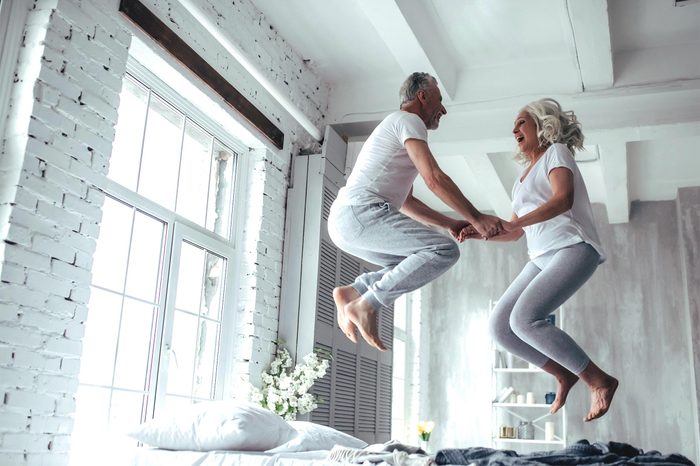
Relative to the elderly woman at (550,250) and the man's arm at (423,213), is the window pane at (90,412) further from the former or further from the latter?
the elderly woman at (550,250)

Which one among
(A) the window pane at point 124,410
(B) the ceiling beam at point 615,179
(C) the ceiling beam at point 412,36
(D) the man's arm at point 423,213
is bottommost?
(A) the window pane at point 124,410

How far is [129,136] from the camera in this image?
150 inches

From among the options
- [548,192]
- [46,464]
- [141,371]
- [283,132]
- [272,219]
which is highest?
[283,132]

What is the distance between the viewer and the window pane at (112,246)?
3516 millimetres

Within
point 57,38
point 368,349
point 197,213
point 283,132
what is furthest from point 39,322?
point 368,349

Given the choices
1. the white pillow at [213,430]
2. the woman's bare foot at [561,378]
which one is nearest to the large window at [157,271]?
the white pillow at [213,430]

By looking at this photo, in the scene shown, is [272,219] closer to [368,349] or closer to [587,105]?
[368,349]

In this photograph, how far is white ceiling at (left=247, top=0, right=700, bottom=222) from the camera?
178 inches

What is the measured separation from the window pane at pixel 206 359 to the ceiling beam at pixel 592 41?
2.89 metres

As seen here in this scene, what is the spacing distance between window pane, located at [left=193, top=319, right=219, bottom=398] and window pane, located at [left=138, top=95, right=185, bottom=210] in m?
0.82

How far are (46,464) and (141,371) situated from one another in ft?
2.99

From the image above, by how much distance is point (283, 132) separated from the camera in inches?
204

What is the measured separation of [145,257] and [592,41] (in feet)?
9.86

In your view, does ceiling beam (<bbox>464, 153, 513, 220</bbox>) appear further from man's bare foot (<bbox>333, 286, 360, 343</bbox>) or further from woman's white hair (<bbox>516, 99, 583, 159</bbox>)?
man's bare foot (<bbox>333, 286, 360, 343</bbox>)
